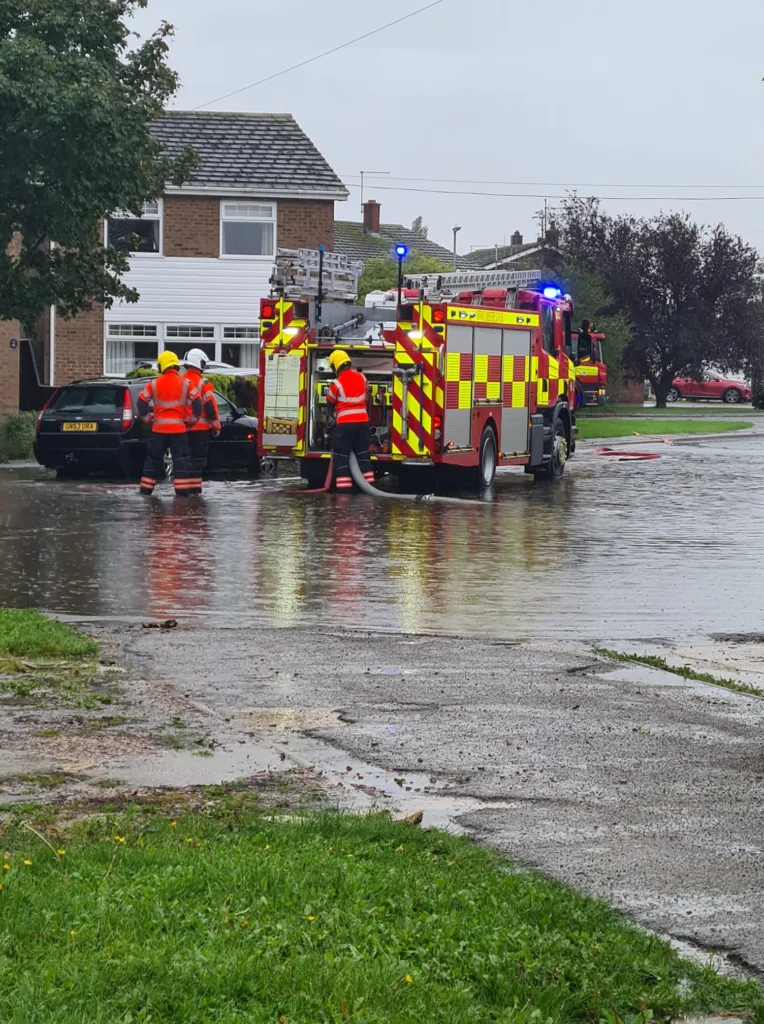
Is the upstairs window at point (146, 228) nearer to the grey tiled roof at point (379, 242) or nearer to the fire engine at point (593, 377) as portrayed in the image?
the fire engine at point (593, 377)

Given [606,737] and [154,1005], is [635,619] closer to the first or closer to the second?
[606,737]

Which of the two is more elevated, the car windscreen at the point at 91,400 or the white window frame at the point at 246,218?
the white window frame at the point at 246,218

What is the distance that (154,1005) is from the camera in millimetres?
3951

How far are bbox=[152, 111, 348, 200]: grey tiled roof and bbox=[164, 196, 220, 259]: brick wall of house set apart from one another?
0.70 metres

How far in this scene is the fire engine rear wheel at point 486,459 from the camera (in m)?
23.2

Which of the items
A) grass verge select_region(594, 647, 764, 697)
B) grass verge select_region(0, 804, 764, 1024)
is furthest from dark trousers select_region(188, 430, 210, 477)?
grass verge select_region(0, 804, 764, 1024)

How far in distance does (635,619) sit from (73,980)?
25.8ft

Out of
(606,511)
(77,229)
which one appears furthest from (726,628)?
(77,229)

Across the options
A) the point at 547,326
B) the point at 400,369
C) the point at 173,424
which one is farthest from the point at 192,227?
the point at 173,424

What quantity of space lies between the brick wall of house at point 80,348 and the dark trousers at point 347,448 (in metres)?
18.5

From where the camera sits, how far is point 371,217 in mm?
69688

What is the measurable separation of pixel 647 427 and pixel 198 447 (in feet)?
82.0

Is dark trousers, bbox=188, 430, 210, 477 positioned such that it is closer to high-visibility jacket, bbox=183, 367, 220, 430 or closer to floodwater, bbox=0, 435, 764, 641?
high-visibility jacket, bbox=183, 367, 220, 430

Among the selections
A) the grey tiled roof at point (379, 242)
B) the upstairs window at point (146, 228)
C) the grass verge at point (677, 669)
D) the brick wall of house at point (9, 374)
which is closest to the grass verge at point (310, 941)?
the grass verge at point (677, 669)
